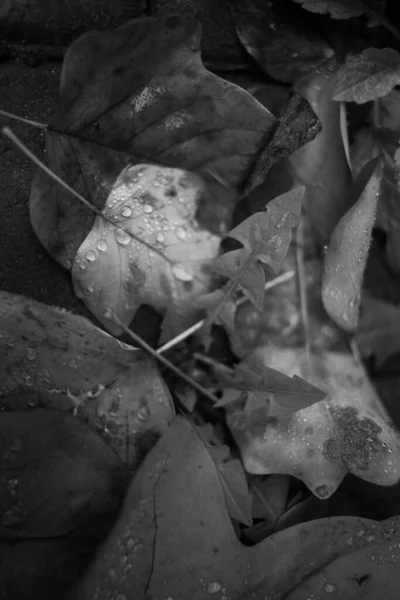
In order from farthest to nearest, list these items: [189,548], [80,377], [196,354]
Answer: [196,354] < [80,377] < [189,548]

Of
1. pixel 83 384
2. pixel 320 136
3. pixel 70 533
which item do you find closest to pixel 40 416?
pixel 83 384

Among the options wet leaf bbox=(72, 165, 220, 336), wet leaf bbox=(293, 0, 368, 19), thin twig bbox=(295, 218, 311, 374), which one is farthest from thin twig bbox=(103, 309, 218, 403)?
wet leaf bbox=(293, 0, 368, 19)

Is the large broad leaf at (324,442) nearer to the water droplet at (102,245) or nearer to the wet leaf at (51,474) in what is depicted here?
the wet leaf at (51,474)

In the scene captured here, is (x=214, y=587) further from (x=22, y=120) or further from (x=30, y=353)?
(x=22, y=120)

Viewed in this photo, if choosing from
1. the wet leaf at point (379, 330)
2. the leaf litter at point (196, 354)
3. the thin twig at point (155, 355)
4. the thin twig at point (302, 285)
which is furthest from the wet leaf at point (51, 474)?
the wet leaf at point (379, 330)

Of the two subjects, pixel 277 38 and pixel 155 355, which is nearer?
pixel 155 355

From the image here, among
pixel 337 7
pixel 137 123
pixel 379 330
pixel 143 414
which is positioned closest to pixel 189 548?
pixel 143 414

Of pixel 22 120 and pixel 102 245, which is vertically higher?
pixel 22 120

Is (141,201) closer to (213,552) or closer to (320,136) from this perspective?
(320,136)

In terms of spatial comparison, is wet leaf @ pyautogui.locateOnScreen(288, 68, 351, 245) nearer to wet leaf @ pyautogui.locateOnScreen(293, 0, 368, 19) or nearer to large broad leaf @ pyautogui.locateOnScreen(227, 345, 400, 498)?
wet leaf @ pyautogui.locateOnScreen(293, 0, 368, 19)
